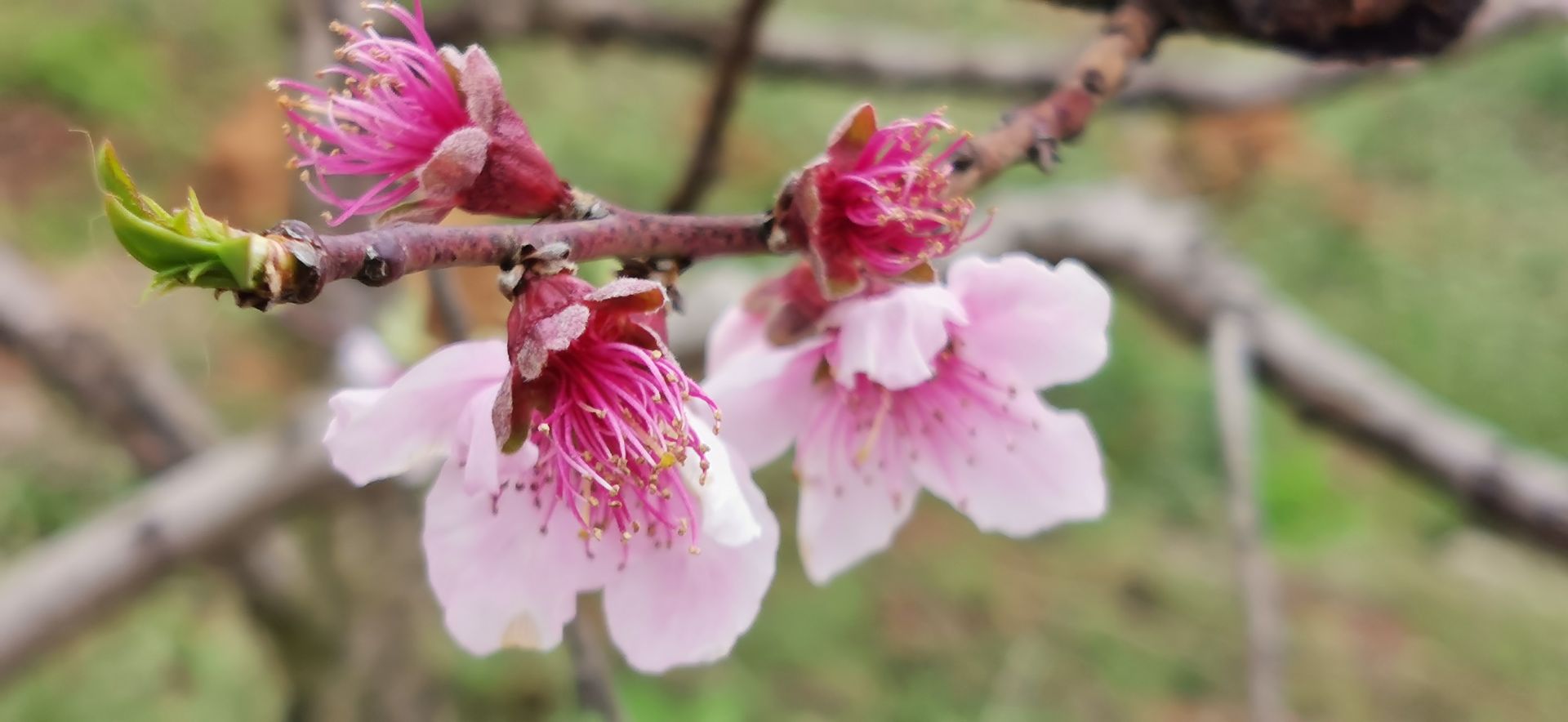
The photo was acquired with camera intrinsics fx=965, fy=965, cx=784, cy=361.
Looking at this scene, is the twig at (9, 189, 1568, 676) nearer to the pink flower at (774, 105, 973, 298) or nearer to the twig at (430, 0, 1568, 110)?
the twig at (430, 0, 1568, 110)

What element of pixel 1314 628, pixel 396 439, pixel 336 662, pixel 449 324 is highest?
pixel 396 439

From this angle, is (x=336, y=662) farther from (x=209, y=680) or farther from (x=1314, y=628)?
(x=1314, y=628)

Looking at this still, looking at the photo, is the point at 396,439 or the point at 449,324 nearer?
the point at 396,439

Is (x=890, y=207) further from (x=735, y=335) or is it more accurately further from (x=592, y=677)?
(x=592, y=677)

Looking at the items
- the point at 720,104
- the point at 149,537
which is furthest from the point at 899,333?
the point at 149,537

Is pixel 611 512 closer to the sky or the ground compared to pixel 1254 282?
closer to the sky

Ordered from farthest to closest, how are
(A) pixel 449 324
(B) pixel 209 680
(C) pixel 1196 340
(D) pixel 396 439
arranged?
(B) pixel 209 680, (C) pixel 1196 340, (A) pixel 449 324, (D) pixel 396 439

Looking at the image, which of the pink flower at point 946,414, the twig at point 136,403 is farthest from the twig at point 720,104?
the twig at point 136,403

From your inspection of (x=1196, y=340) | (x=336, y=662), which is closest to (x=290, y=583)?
(x=336, y=662)
